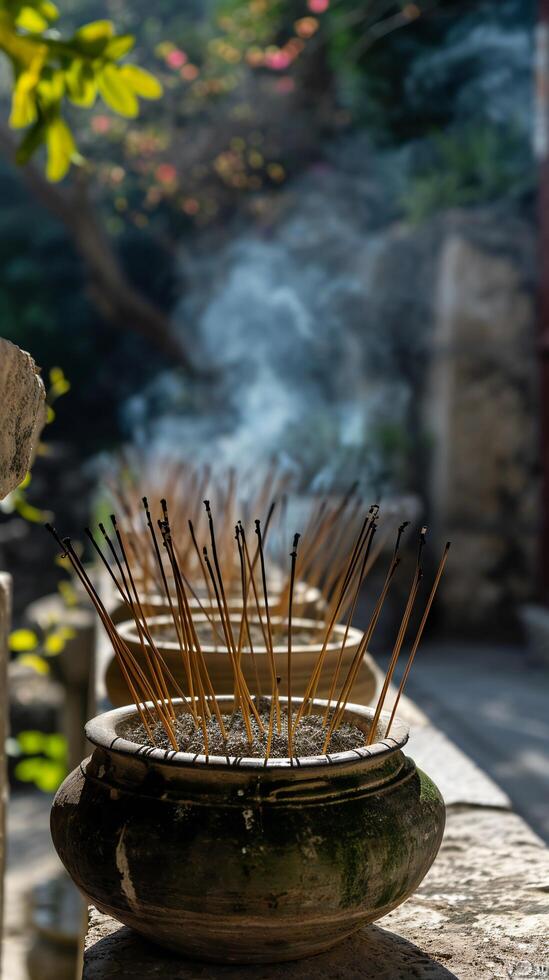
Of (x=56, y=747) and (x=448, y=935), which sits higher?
(x=448, y=935)

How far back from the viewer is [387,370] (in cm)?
668

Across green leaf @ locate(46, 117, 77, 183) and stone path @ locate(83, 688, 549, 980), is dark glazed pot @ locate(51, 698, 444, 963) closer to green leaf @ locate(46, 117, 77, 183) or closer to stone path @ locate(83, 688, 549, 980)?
stone path @ locate(83, 688, 549, 980)

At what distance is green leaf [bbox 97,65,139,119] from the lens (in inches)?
78.8

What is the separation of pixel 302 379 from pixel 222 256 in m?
1.70

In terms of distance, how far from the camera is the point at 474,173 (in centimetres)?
687

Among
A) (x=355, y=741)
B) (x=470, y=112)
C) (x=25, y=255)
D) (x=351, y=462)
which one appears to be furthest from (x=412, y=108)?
(x=355, y=741)

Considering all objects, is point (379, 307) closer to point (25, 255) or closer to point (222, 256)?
point (222, 256)

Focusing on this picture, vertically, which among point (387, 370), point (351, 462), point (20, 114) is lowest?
point (351, 462)

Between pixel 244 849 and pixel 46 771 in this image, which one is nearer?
A: pixel 244 849

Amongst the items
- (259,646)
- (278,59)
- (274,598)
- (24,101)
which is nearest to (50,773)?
(274,598)

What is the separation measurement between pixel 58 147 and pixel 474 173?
5.29 meters

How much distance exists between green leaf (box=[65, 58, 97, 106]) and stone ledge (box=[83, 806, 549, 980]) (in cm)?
A: 150

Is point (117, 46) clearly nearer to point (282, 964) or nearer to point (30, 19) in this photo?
point (30, 19)

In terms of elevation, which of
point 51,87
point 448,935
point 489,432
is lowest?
point 489,432
